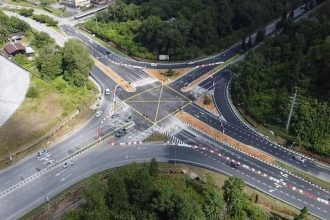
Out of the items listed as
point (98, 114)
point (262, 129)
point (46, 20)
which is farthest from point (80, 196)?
point (46, 20)

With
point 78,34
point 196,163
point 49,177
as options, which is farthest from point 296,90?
point 78,34

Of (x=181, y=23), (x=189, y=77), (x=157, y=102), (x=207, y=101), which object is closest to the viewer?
(x=207, y=101)

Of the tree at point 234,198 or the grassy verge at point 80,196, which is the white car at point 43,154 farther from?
the tree at point 234,198

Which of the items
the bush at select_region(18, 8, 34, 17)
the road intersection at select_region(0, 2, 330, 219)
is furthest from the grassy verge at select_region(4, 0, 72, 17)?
the road intersection at select_region(0, 2, 330, 219)

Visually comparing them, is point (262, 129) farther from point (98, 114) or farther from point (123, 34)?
point (123, 34)

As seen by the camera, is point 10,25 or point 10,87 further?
point 10,25

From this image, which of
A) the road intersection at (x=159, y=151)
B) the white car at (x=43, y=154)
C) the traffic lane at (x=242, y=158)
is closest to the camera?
the road intersection at (x=159, y=151)

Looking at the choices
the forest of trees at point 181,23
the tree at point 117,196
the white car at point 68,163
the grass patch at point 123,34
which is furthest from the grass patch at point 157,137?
the grass patch at point 123,34
